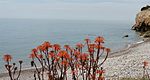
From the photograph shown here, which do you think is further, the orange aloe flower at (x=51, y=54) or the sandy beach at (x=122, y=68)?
the sandy beach at (x=122, y=68)

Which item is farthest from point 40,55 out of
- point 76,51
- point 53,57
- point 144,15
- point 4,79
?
point 144,15

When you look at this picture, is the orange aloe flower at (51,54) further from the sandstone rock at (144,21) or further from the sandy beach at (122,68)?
the sandstone rock at (144,21)

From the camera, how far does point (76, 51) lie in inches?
147

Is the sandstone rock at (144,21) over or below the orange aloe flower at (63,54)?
below

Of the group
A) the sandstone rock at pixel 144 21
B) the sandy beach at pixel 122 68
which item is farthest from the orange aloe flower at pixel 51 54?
the sandstone rock at pixel 144 21

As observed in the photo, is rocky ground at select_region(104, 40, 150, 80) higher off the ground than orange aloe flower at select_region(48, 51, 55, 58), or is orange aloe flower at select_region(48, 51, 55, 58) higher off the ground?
orange aloe flower at select_region(48, 51, 55, 58)

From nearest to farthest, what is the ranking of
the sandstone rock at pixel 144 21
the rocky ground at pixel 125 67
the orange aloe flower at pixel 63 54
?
the orange aloe flower at pixel 63 54
the rocky ground at pixel 125 67
the sandstone rock at pixel 144 21

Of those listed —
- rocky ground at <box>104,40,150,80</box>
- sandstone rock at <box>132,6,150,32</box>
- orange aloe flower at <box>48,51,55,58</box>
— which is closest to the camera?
orange aloe flower at <box>48,51,55,58</box>

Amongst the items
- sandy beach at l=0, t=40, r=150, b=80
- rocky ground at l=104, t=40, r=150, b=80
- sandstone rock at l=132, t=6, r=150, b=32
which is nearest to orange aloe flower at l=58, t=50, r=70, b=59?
sandy beach at l=0, t=40, r=150, b=80

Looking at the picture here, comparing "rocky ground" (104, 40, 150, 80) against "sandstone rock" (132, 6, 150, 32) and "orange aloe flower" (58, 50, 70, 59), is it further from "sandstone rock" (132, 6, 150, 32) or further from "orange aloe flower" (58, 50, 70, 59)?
"sandstone rock" (132, 6, 150, 32)

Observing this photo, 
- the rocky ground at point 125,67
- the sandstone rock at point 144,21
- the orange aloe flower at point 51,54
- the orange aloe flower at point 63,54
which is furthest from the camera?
the sandstone rock at point 144,21

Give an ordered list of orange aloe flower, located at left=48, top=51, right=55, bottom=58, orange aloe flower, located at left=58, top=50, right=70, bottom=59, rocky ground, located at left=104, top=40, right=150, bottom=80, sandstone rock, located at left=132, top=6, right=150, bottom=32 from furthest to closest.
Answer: sandstone rock, located at left=132, top=6, right=150, bottom=32 < rocky ground, located at left=104, top=40, right=150, bottom=80 < orange aloe flower, located at left=48, top=51, right=55, bottom=58 < orange aloe flower, located at left=58, top=50, right=70, bottom=59

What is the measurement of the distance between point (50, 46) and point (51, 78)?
1.23 ft

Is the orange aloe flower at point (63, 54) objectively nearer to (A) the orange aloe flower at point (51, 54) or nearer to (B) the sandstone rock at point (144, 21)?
(A) the orange aloe flower at point (51, 54)
